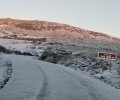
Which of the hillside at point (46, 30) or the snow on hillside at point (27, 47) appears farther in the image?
the hillside at point (46, 30)

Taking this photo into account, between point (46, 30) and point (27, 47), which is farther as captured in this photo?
point (46, 30)

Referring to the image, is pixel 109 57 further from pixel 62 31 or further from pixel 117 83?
pixel 62 31

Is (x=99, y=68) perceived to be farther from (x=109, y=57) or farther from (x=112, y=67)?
(x=109, y=57)

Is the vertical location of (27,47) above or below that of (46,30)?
below

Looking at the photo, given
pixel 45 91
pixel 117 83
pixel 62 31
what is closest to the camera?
pixel 45 91

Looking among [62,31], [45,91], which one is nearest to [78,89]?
[45,91]

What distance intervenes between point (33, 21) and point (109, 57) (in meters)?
170

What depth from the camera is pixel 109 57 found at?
2372 centimetres

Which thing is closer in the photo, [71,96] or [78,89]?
[71,96]

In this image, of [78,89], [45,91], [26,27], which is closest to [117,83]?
[78,89]

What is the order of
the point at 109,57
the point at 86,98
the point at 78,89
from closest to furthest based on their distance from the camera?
1. the point at 86,98
2. the point at 78,89
3. the point at 109,57

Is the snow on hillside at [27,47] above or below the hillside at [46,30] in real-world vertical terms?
below

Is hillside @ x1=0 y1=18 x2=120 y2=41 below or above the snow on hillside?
above

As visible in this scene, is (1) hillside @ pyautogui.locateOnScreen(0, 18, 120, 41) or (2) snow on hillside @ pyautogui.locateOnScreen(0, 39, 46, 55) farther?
(1) hillside @ pyautogui.locateOnScreen(0, 18, 120, 41)
